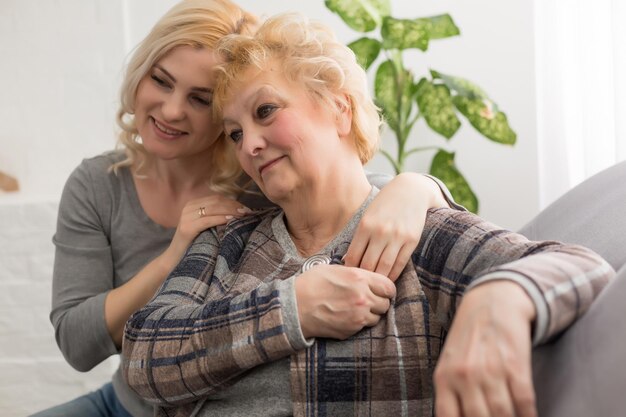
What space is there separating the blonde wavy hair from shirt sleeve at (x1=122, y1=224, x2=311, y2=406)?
404 mm

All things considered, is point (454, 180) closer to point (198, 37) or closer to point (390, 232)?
point (198, 37)

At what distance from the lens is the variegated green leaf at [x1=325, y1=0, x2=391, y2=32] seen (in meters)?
2.78

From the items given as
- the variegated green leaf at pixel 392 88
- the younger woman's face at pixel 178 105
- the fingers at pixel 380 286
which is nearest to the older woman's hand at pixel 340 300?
the fingers at pixel 380 286

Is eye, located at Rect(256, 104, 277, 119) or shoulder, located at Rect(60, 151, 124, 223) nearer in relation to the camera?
eye, located at Rect(256, 104, 277, 119)

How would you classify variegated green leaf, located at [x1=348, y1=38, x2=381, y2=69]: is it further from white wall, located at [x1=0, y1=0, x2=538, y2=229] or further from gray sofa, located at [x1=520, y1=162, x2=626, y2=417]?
gray sofa, located at [x1=520, y1=162, x2=626, y2=417]

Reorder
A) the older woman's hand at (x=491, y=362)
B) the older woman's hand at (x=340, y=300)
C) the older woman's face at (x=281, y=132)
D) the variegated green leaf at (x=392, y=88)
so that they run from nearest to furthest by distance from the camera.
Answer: the older woman's hand at (x=491, y=362), the older woman's hand at (x=340, y=300), the older woman's face at (x=281, y=132), the variegated green leaf at (x=392, y=88)

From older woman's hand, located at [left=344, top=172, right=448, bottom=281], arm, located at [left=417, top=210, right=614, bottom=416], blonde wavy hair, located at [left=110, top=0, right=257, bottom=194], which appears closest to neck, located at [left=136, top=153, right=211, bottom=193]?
blonde wavy hair, located at [left=110, top=0, right=257, bottom=194]

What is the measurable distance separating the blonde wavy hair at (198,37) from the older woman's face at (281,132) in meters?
0.24

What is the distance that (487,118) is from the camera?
2799 millimetres

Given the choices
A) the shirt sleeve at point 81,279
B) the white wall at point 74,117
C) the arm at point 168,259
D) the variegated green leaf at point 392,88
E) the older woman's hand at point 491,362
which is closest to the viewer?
the older woman's hand at point 491,362

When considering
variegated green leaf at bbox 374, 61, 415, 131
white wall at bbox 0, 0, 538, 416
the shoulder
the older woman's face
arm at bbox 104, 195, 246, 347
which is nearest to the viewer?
the older woman's face

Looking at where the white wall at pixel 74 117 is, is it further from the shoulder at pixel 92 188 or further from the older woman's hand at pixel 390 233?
the older woman's hand at pixel 390 233

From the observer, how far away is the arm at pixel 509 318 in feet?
2.83

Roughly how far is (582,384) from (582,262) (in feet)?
0.58
